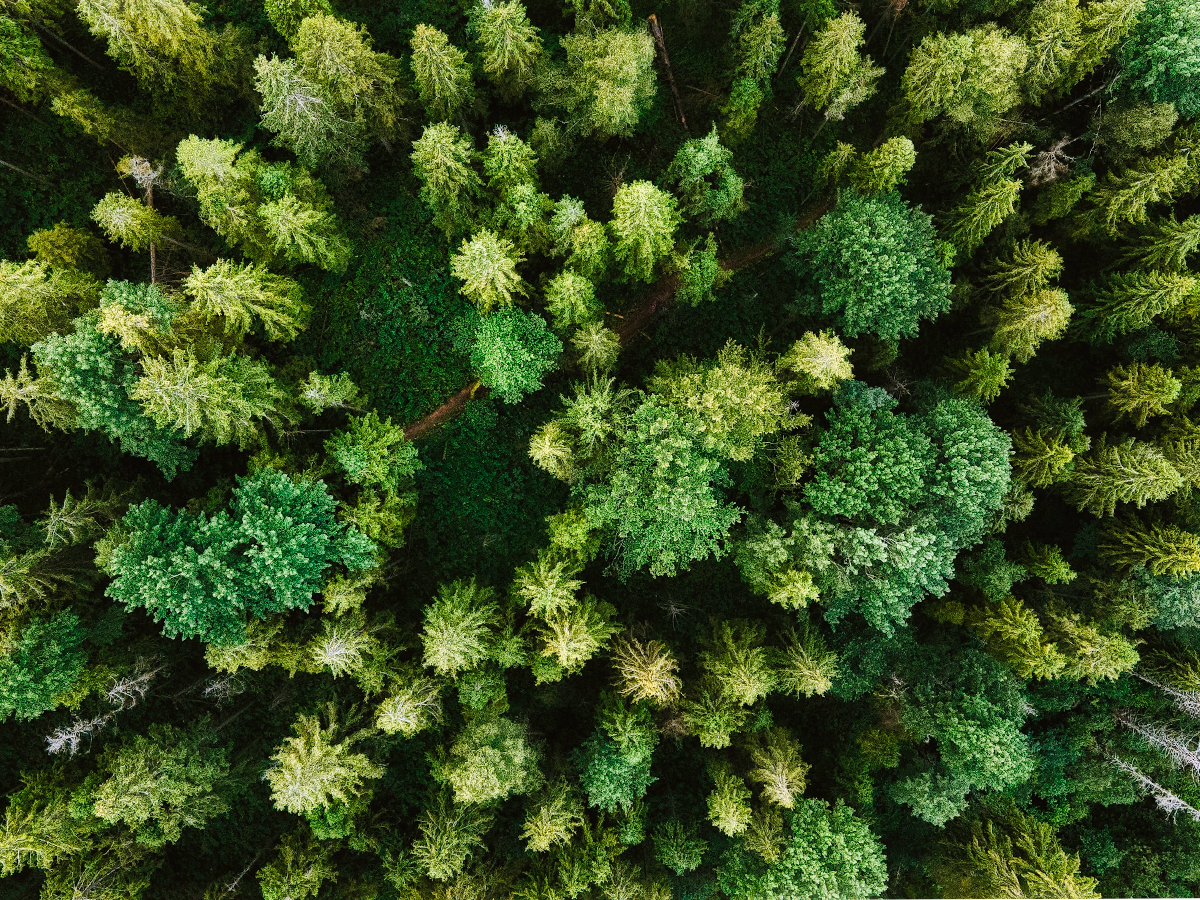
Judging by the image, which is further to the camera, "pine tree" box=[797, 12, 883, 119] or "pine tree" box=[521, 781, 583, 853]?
"pine tree" box=[797, 12, 883, 119]

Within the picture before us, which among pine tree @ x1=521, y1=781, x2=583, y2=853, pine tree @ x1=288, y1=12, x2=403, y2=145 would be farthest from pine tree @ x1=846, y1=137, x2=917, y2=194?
pine tree @ x1=521, y1=781, x2=583, y2=853

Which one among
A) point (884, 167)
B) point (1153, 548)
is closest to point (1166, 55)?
point (884, 167)

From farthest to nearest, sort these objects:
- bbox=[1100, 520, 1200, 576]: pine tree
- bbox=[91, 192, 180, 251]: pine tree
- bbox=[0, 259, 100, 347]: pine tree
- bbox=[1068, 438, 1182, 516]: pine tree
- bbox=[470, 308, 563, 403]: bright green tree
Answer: bbox=[470, 308, 563, 403]: bright green tree → bbox=[1100, 520, 1200, 576]: pine tree → bbox=[1068, 438, 1182, 516]: pine tree → bbox=[91, 192, 180, 251]: pine tree → bbox=[0, 259, 100, 347]: pine tree

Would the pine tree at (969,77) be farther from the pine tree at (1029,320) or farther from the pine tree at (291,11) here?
the pine tree at (291,11)

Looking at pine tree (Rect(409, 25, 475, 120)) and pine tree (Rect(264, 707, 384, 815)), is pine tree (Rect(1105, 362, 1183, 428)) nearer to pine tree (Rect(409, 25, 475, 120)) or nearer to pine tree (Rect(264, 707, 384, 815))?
pine tree (Rect(409, 25, 475, 120))

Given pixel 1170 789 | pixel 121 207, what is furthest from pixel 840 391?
pixel 121 207

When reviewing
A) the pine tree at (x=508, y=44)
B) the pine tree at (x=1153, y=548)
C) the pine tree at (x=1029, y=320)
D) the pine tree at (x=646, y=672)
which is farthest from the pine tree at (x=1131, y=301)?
the pine tree at (x=508, y=44)

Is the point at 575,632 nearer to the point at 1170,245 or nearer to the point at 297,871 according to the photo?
the point at 297,871
